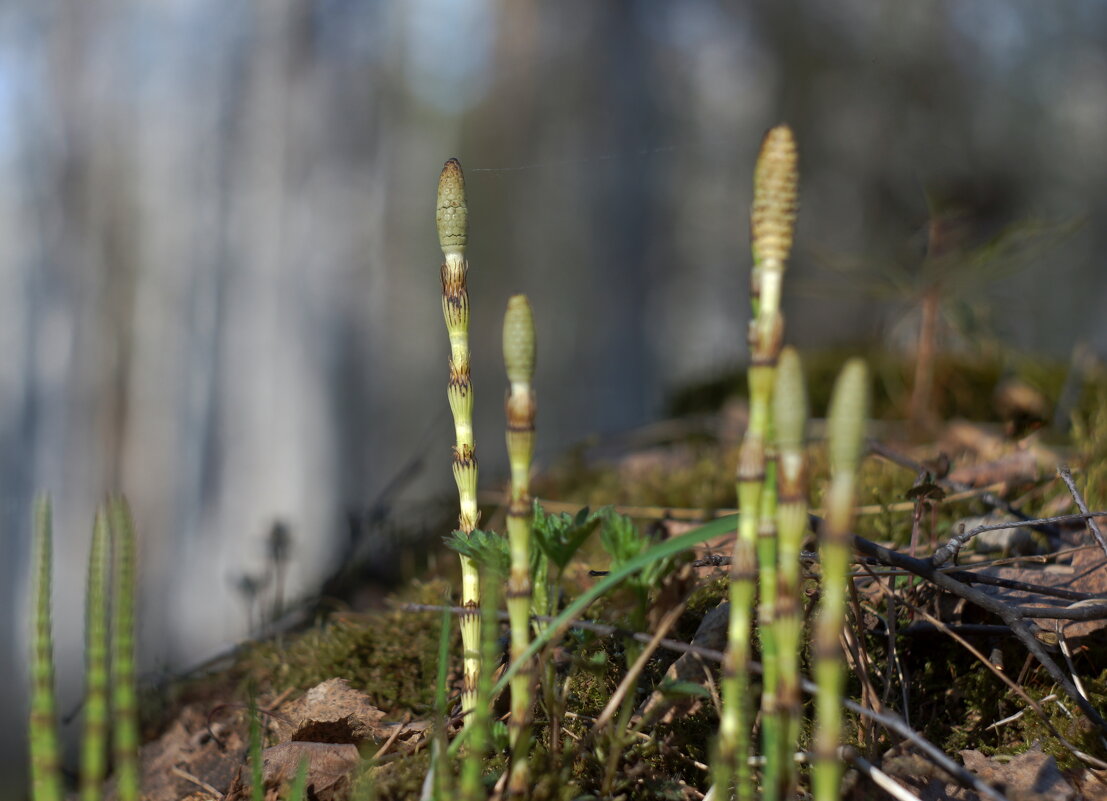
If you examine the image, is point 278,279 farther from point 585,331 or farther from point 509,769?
point 509,769

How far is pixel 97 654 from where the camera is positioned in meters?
0.61

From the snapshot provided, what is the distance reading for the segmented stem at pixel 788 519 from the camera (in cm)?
58

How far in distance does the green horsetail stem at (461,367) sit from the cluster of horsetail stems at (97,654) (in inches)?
13.3

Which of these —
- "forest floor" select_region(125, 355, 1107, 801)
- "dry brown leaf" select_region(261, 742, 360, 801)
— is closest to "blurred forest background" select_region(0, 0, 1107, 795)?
"forest floor" select_region(125, 355, 1107, 801)

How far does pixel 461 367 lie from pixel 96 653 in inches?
16.8

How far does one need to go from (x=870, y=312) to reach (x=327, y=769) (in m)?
5.45

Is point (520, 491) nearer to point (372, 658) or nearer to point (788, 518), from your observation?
point (788, 518)

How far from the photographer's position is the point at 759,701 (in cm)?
95

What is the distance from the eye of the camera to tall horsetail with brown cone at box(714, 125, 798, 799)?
0.61 meters

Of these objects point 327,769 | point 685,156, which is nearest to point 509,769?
point 327,769

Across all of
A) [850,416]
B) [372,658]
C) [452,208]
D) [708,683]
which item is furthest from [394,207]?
[850,416]

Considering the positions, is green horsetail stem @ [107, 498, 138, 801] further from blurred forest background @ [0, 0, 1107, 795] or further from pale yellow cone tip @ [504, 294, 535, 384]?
blurred forest background @ [0, 0, 1107, 795]

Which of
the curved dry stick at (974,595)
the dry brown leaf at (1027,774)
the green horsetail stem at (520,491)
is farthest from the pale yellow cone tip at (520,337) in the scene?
the dry brown leaf at (1027,774)

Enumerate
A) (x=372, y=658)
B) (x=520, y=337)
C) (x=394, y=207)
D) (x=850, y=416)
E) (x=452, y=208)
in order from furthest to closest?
1. (x=394, y=207)
2. (x=372, y=658)
3. (x=452, y=208)
4. (x=520, y=337)
5. (x=850, y=416)
